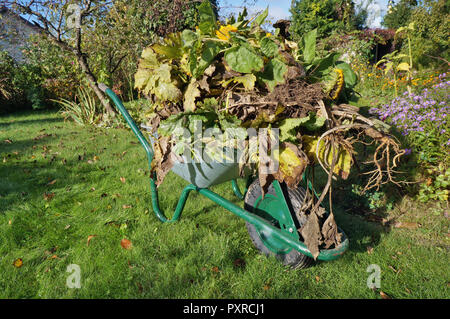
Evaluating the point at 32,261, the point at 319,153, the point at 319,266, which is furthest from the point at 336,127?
the point at 32,261

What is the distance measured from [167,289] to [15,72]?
9.39m

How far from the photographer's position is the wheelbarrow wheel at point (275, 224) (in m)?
1.49

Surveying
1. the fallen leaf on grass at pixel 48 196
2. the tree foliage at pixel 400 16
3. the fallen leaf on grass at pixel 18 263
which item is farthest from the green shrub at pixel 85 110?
the tree foliage at pixel 400 16

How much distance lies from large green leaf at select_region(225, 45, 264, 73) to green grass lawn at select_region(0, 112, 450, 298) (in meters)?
1.20

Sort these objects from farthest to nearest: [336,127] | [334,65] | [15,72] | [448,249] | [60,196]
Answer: [15,72] → [60,196] → [448,249] → [334,65] → [336,127]

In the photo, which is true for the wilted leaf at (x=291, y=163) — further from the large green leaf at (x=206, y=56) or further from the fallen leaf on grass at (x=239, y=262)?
the fallen leaf on grass at (x=239, y=262)

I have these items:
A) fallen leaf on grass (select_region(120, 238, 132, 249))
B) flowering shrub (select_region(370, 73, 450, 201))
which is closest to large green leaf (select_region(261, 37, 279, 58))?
fallen leaf on grass (select_region(120, 238, 132, 249))

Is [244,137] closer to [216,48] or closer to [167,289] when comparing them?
[216,48]

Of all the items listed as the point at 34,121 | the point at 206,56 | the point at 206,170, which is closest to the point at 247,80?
the point at 206,56

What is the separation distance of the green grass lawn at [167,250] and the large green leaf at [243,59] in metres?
1.20

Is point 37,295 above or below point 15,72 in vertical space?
below

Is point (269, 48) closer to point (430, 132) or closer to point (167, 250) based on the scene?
point (167, 250)

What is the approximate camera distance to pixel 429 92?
105 inches

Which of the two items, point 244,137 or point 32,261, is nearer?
point 244,137
